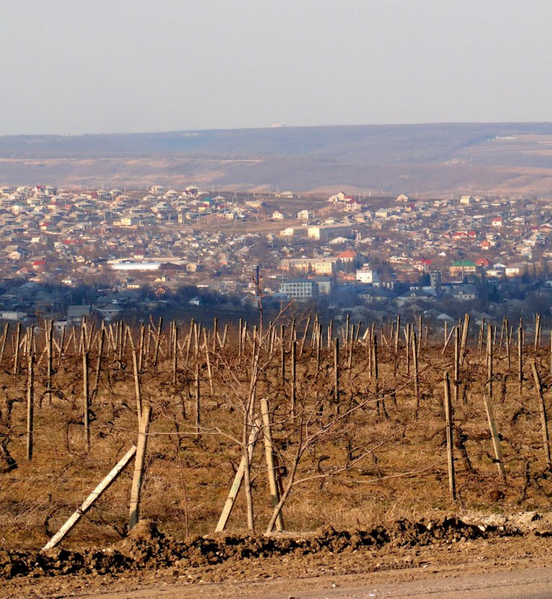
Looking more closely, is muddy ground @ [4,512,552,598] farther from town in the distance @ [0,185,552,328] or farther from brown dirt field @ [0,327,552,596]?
town in the distance @ [0,185,552,328]

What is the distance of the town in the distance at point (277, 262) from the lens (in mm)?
86000

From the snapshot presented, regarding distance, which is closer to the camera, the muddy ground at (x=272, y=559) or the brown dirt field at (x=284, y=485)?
→ the muddy ground at (x=272, y=559)

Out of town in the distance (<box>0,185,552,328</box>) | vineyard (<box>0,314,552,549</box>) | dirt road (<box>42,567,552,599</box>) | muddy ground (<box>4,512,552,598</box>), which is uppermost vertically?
dirt road (<box>42,567,552,599</box>)

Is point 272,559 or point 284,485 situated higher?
point 272,559

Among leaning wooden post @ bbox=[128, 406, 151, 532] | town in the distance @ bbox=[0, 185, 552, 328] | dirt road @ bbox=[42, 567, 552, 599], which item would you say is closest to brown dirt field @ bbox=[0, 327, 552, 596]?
leaning wooden post @ bbox=[128, 406, 151, 532]

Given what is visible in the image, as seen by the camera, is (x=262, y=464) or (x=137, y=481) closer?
(x=137, y=481)

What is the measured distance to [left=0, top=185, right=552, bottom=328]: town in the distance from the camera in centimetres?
8600

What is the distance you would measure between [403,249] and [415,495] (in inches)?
5970

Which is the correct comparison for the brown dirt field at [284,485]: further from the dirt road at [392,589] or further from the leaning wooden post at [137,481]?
the dirt road at [392,589]

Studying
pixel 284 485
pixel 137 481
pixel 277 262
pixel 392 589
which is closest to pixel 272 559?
pixel 392 589

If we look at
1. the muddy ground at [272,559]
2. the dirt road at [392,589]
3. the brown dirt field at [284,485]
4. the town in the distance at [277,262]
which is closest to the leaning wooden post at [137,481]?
the brown dirt field at [284,485]

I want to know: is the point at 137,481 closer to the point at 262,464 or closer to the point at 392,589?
the point at 392,589

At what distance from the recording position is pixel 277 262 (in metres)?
144

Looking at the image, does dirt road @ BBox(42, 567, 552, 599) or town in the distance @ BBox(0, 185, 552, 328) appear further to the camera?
town in the distance @ BBox(0, 185, 552, 328)
